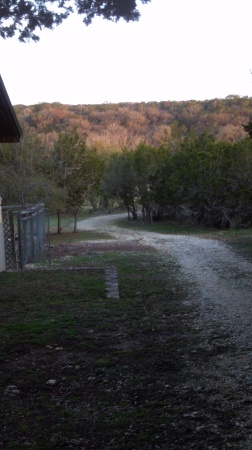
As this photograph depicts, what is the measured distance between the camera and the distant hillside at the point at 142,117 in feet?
265

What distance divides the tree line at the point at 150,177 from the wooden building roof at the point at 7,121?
47.2ft

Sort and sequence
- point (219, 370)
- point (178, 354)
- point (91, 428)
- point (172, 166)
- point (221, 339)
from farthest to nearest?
point (172, 166) → point (221, 339) → point (178, 354) → point (219, 370) → point (91, 428)

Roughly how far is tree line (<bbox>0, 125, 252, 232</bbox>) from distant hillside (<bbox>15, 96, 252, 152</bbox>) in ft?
108

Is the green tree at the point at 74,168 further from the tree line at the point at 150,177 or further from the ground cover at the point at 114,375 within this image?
the ground cover at the point at 114,375

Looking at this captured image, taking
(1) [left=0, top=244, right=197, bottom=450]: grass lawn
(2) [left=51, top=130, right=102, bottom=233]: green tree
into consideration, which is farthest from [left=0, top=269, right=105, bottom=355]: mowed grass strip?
(2) [left=51, top=130, right=102, bottom=233]: green tree

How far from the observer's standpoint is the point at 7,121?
927cm

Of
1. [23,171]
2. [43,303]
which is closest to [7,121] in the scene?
[43,303]

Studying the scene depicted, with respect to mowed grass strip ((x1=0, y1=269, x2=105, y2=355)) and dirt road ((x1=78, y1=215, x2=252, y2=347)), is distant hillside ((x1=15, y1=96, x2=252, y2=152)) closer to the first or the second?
dirt road ((x1=78, y1=215, x2=252, y2=347))

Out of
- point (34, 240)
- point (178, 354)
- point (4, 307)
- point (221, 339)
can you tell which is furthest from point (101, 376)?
point (34, 240)

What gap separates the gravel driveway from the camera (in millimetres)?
4512

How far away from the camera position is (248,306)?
26.5 ft

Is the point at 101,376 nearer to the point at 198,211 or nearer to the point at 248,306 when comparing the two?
the point at 248,306

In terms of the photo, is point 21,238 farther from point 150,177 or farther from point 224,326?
point 150,177

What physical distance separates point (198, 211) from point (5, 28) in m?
25.9
